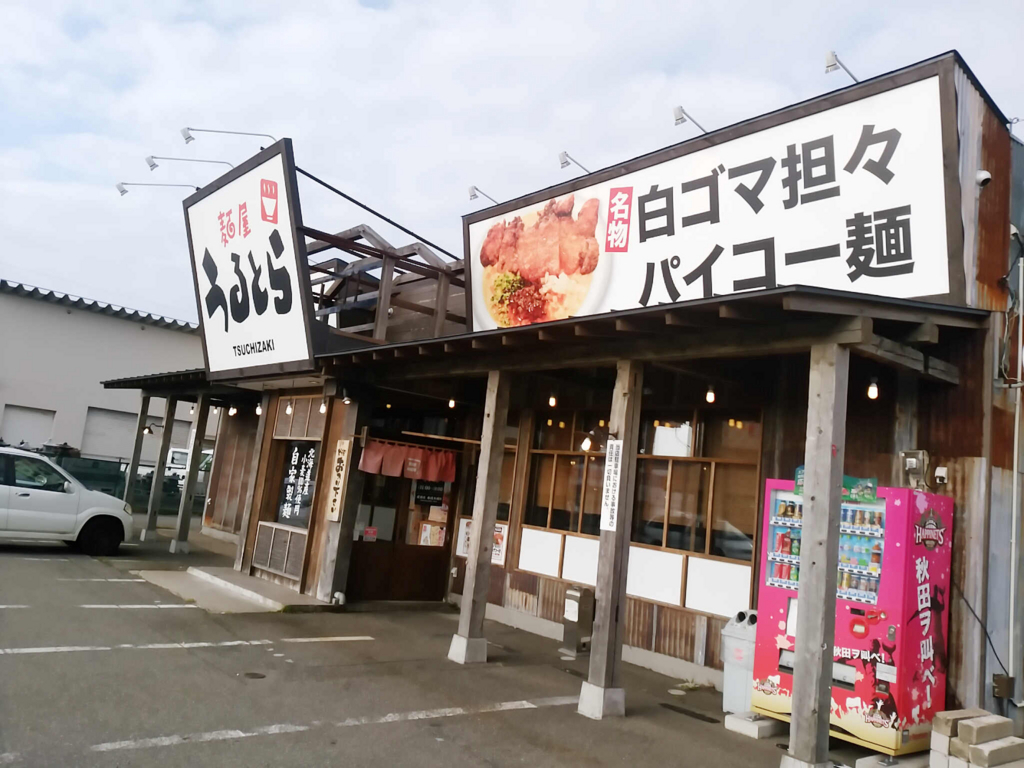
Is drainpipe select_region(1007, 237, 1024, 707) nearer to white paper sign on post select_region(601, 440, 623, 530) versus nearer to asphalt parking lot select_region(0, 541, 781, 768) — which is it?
asphalt parking lot select_region(0, 541, 781, 768)

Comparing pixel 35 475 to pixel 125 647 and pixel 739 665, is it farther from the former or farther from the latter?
pixel 739 665

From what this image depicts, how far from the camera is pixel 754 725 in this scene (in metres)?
6.46

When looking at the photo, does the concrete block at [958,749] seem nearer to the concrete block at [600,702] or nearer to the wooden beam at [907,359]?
the concrete block at [600,702]

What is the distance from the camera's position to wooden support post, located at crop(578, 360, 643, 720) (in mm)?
6508

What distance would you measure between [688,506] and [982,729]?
3.81 m

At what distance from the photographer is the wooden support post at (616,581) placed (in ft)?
21.4

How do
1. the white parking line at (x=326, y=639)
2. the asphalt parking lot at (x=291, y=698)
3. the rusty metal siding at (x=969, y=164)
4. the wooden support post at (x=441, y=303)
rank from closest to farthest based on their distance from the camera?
the asphalt parking lot at (x=291, y=698) < the rusty metal siding at (x=969, y=164) < the white parking line at (x=326, y=639) < the wooden support post at (x=441, y=303)

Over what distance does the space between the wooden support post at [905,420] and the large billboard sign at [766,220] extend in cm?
106

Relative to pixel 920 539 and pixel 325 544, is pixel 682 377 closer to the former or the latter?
pixel 920 539

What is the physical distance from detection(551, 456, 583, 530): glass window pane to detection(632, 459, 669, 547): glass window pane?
1.09 m

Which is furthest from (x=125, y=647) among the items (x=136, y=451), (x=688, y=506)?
A: (x=136, y=451)

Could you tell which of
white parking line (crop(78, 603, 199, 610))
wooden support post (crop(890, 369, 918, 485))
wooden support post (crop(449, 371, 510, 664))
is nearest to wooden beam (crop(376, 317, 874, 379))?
wooden support post (crop(449, 371, 510, 664))

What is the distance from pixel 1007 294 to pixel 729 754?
5.09m

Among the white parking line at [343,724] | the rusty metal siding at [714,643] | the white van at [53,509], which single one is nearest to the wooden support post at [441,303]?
the rusty metal siding at [714,643]
